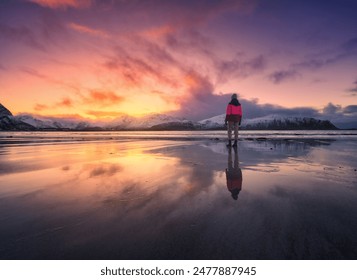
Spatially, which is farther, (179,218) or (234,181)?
(234,181)

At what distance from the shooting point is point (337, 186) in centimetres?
466

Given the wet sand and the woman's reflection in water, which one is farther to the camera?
the woman's reflection in water

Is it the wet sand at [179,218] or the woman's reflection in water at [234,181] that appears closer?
the wet sand at [179,218]

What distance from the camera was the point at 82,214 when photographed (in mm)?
3170

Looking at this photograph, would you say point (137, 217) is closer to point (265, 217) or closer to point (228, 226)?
point (228, 226)

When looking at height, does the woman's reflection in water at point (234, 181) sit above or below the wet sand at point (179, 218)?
below

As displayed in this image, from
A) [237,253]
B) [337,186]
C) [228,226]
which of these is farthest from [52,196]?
[337,186]

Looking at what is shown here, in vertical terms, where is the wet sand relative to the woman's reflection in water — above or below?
above

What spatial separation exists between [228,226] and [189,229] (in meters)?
0.45

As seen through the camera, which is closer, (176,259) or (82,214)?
(176,259)
